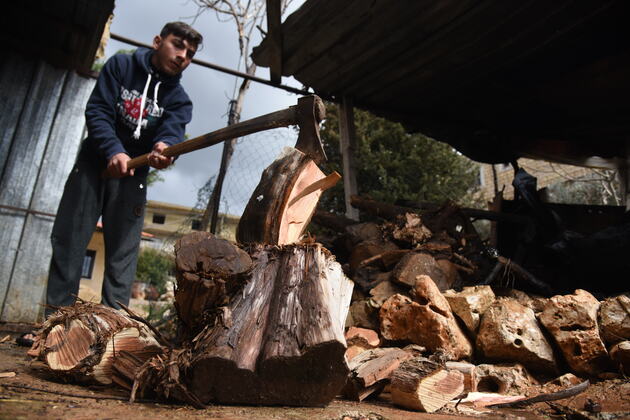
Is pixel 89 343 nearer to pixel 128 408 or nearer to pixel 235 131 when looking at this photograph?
pixel 128 408

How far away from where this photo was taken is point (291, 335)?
1.50 metres

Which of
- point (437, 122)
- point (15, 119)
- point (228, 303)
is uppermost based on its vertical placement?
point (437, 122)

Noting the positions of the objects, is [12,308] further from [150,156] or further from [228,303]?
[228,303]

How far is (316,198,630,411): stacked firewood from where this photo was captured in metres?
1.88

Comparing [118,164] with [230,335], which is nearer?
[230,335]

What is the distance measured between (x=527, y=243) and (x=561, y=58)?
202 centimetres

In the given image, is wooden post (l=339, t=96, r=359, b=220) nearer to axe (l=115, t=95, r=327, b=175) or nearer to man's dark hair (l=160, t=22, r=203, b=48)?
man's dark hair (l=160, t=22, r=203, b=48)

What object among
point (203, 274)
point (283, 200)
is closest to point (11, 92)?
point (283, 200)

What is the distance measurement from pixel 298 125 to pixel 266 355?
155 cm

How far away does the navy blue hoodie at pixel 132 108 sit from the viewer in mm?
2887

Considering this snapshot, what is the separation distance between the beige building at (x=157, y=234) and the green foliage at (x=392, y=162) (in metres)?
3.62

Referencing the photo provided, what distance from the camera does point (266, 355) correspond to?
1.44 m

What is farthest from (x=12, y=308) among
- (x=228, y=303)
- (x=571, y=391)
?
(x=571, y=391)

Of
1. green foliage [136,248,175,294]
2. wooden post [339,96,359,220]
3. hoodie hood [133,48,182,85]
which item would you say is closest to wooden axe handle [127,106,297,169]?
hoodie hood [133,48,182,85]
